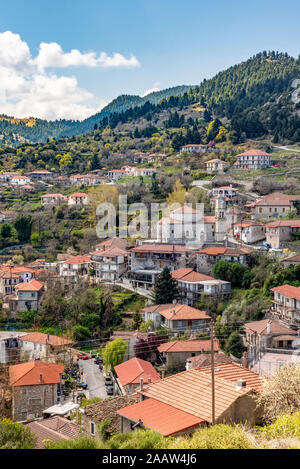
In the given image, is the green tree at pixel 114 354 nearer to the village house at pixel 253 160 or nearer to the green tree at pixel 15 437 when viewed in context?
the green tree at pixel 15 437

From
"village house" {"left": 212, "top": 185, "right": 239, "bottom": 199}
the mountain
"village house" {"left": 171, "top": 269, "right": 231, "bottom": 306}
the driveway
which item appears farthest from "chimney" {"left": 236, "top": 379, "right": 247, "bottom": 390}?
the mountain

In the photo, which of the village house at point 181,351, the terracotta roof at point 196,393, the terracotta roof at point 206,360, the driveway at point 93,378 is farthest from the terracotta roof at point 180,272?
the terracotta roof at point 196,393

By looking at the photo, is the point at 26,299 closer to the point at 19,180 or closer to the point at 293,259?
the point at 293,259

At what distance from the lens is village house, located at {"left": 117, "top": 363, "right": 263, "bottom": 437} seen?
10305 mm

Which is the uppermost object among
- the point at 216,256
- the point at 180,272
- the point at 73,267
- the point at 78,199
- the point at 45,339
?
the point at 78,199

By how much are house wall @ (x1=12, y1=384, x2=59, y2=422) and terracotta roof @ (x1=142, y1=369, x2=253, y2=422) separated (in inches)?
336

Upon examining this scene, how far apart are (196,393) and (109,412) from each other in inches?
129

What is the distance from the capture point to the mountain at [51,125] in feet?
497

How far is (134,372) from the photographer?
20.1 metres

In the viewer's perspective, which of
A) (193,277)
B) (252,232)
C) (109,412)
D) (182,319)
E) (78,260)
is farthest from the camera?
(78,260)

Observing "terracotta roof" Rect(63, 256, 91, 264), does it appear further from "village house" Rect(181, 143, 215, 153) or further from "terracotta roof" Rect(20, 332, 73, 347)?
"village house" Rect(181, 143, 215, 153)

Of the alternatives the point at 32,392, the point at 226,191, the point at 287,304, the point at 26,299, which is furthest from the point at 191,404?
the point at 226,191

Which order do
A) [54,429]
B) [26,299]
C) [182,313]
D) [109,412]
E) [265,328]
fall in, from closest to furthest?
[109,412] → [54,429] → [265,328] → [182,313] → [26,299]
